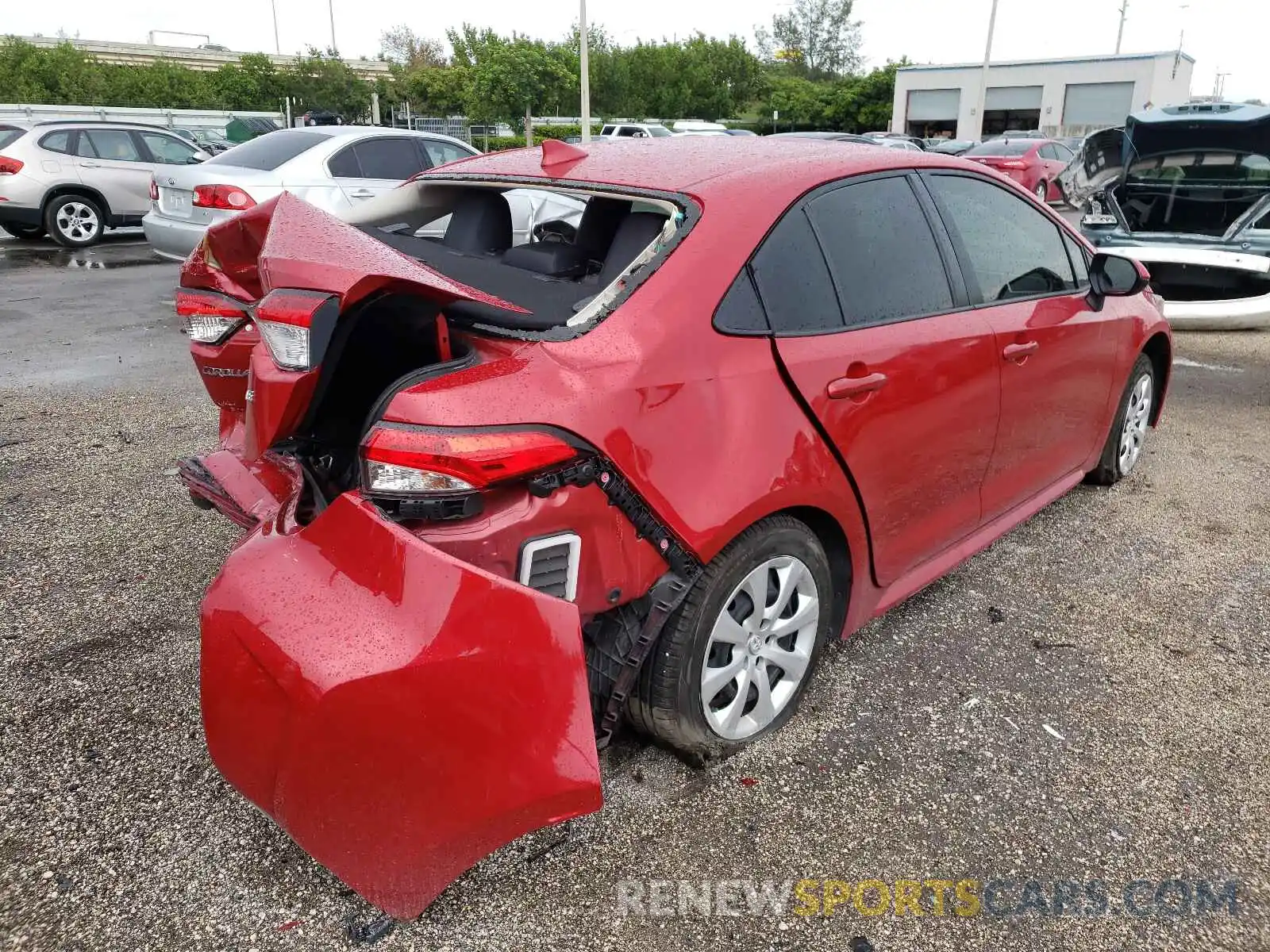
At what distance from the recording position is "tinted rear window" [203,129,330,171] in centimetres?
800

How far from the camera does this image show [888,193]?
2805 millimetres

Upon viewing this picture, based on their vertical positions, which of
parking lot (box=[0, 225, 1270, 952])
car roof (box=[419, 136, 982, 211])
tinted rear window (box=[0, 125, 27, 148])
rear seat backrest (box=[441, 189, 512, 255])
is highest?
tinted rear window (box=[0, 125, 27, 148])

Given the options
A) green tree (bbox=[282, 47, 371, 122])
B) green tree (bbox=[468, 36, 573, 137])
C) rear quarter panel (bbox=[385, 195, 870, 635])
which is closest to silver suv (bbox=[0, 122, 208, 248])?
rear quarter panel (bbox=[385, 195, 870, 635])

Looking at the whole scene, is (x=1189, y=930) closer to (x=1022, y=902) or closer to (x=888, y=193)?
(x=1022, y=902)

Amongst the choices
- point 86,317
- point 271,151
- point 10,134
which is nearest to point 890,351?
point 271,151

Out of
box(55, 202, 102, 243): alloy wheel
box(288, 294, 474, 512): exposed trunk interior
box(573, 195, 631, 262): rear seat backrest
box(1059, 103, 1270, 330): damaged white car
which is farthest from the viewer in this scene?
box(55, 202, 102, 243): alloy wheel

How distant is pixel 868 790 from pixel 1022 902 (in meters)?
0.45

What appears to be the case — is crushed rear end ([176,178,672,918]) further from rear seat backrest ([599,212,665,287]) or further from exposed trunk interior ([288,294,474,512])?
rear seat backrest ([599,212,665,287])

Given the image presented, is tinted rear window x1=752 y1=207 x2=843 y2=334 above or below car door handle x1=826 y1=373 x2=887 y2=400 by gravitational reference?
above

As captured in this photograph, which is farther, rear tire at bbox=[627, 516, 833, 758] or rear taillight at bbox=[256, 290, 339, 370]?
rear tire at bbox=[627, 516, 833, 758]

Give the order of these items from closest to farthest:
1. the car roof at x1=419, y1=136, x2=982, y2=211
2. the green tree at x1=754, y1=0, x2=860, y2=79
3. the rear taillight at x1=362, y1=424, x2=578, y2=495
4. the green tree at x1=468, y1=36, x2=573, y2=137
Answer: the rear taillight at x1=362, y1=424, x2=578, y2=495 < the car roof at x1=419, y1=136, x2=982, y2=211 < the green tree at x1=468, y1=36, x2=573, y2=137 < the green tree at x1=754, y1=0, x2=860, y2=79

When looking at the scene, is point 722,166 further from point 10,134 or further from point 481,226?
point 10,134

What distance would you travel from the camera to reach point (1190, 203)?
835cm

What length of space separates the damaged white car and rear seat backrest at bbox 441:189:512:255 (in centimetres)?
568
